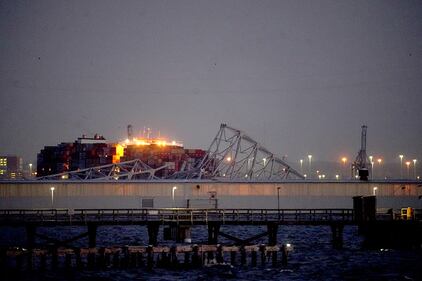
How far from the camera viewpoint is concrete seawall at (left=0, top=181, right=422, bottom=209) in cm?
10012

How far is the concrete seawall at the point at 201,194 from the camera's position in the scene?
328 feet

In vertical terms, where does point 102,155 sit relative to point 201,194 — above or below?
above

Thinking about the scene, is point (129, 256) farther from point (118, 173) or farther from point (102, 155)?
point (102, 155)

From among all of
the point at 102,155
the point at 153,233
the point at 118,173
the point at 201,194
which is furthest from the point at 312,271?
the point at 102,155

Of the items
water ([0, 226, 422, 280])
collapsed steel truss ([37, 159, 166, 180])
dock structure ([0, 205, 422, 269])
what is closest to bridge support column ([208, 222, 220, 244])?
dock structure ([0, 205, 422, 269])

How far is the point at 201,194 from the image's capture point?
102 meters

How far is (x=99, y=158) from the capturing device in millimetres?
183750

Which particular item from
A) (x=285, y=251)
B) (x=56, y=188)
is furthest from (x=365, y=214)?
(x=56, y=188)

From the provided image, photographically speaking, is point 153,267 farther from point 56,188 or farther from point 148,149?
point 148,149

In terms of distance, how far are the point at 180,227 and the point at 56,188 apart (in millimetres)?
42077

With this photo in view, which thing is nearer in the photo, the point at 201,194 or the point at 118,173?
the point at 201,194

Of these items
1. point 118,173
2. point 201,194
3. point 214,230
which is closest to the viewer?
point 214,230

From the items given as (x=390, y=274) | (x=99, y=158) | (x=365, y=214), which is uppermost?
(x=99, y=158)

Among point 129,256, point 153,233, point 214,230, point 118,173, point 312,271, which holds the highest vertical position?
point 118,173
